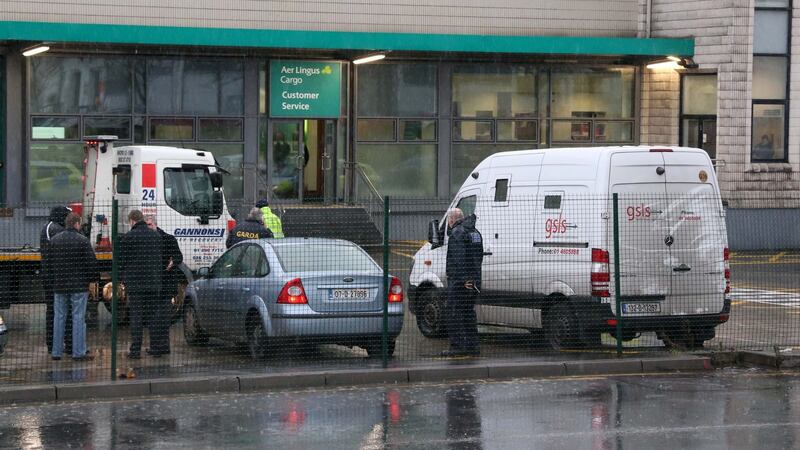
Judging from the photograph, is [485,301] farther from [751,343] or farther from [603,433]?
[603,433]

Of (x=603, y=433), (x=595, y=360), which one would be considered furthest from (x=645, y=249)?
(x=603, y=433)

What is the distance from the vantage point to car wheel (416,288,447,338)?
17219mm

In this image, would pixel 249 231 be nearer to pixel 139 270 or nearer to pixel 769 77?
pixel 139 270

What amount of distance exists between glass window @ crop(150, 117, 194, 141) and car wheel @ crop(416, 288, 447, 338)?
1487cm

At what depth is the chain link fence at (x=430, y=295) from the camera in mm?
14727

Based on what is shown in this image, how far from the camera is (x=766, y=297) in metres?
21.7

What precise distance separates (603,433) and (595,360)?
3.92m

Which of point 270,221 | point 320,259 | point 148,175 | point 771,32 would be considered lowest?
point 320,259

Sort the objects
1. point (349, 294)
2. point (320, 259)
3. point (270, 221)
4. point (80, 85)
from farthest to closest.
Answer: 1. point (80, 85)
2. point (270, 221)
3. point (320, 259)
4. point (349, 294)

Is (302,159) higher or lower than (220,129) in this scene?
lower

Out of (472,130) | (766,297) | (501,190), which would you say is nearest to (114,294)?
(501,190)

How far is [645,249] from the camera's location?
607 inches

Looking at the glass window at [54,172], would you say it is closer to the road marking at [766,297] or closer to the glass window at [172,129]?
the glass window at [172,129]

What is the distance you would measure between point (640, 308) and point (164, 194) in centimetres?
805
